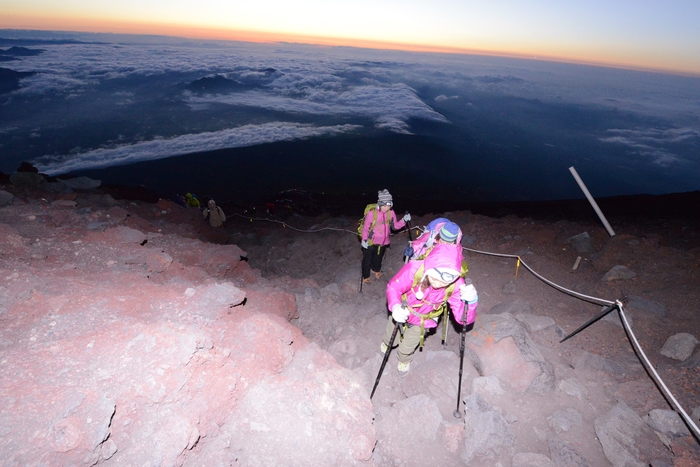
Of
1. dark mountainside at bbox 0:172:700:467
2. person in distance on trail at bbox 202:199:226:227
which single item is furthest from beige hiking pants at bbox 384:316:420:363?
person in distance on trail at bbox 202:199:226:227

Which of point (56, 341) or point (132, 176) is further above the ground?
point (56, 341)

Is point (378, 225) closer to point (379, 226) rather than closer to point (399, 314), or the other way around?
point (379, 226)

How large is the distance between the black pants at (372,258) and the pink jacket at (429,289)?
3.04 meters

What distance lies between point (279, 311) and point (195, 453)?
8.04 feet

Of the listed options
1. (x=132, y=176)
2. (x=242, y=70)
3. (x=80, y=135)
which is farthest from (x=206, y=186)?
(x=242, y=70)

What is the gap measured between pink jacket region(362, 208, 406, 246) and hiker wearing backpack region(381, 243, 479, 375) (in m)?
2.70

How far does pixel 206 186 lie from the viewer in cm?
5553

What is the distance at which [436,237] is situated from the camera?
402cm

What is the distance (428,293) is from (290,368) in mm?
1746

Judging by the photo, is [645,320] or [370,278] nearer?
[645,320]

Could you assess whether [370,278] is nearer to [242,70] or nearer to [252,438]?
[252,438]

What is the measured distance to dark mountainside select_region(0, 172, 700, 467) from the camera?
2.39m

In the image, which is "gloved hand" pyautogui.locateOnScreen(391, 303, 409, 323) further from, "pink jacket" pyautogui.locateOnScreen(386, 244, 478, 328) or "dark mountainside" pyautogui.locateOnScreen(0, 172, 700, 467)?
"dark mountainside" pyautogui.locateOnScreen(0, 172, 700, 467)

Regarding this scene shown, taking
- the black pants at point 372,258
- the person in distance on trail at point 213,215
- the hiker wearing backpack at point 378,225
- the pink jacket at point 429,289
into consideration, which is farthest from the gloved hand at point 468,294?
the person in distance on trail at point 213,215
